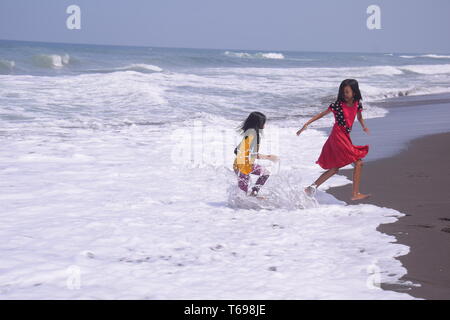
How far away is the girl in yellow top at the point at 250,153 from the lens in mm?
5801

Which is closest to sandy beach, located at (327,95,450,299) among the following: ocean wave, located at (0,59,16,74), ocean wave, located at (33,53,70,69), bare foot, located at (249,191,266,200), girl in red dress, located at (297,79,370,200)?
girl in red dress, located at (297,79,370,200)

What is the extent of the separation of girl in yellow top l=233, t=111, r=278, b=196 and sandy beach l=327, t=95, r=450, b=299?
103cm

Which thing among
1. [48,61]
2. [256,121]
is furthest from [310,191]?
[48,61]

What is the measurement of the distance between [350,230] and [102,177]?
347 cm

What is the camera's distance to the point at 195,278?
12.6 ft

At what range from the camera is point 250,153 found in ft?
19.3

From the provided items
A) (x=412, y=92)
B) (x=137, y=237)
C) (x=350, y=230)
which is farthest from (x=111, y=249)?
(x=412, y=92)

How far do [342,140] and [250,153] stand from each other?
1.07 m

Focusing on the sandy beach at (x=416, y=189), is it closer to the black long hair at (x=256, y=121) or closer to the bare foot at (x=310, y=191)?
the bare foot at (x=310, y=191)

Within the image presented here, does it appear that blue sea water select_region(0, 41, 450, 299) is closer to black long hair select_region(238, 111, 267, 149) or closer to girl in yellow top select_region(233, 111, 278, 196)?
girl in yellow top select_region(233, 111, 278, 196)

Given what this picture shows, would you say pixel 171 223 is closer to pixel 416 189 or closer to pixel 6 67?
pixel 416 189

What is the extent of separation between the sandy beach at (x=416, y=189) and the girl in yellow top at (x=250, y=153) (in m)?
1.03
